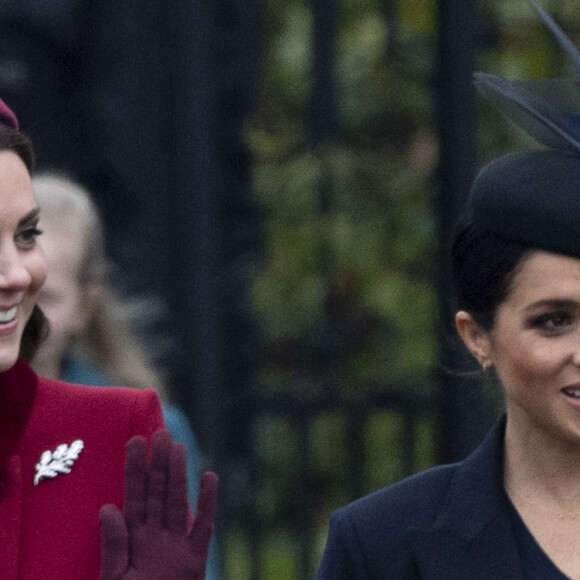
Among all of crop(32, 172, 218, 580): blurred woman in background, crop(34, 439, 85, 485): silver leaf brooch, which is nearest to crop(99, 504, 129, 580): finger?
crop(34, 439, 85, 485): silver leaf brooch

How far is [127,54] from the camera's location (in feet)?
17.6

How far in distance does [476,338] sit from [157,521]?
2.02ft

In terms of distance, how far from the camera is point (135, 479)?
259 centimetres

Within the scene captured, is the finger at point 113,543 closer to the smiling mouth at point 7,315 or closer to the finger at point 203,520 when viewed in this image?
the finger at point 203,520

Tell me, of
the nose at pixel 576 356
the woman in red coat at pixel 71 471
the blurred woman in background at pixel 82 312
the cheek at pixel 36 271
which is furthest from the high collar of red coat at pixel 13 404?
the blurred woman in background at pixel 82 312

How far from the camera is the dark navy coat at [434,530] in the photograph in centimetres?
278

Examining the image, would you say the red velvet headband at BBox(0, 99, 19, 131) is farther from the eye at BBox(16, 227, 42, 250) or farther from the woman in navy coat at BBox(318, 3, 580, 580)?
the woman in navy coat at BBox(318, 3, 580, 580)

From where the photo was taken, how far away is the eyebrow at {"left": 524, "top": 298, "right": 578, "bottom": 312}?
105 inches

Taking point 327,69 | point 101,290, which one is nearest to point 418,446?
point 327,69

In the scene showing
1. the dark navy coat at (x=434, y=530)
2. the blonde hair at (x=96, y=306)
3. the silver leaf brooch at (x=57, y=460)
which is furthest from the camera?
the blonde hair at (x=96, y=306)

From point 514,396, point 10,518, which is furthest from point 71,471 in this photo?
point 514,396

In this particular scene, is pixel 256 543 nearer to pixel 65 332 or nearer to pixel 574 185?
pixel 65 332

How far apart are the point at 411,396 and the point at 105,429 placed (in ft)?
9.73

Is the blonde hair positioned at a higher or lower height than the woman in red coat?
lower
